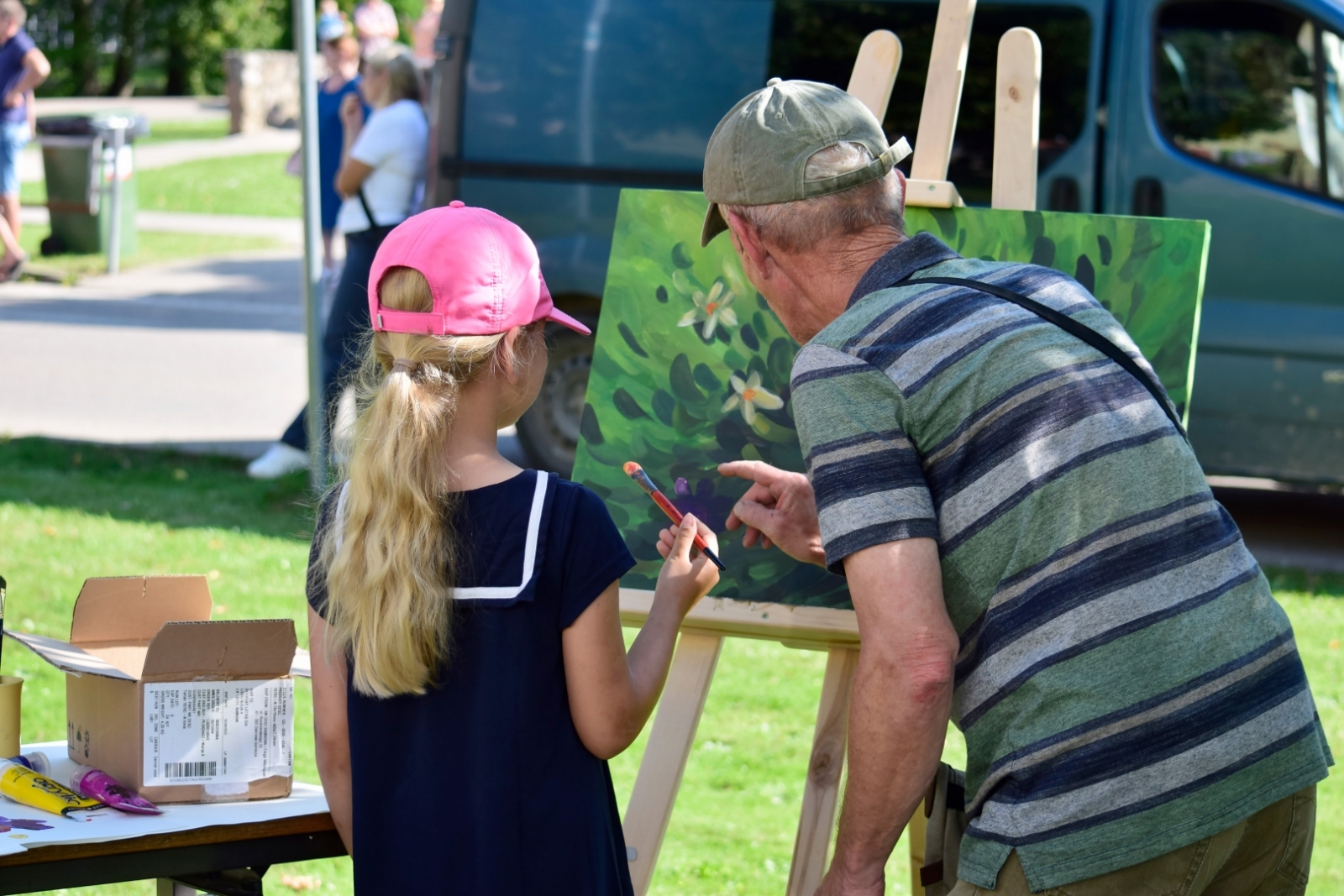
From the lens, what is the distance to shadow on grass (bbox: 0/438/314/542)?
558 centimetres

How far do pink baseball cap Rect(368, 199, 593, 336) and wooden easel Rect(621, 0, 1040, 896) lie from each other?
806 millimetres

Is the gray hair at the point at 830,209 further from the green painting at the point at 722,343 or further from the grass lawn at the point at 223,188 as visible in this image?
the grass lawn at the point at 223,188

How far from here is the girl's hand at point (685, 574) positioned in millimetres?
1882

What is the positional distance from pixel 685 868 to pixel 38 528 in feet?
10.7

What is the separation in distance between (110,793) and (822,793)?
108cm

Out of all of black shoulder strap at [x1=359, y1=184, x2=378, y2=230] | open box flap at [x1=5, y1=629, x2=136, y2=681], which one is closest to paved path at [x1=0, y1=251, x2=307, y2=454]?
black shoulder strap at [x1=359, y1=184, x2=378, y2=230]

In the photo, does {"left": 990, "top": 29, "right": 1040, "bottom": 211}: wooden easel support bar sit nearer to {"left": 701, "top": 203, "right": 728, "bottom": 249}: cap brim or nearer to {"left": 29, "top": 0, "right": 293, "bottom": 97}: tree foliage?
{"left": 701, "top": 203, "right": 728, "bottom": 249}: cap brim

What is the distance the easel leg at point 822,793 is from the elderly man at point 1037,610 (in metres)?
0.62

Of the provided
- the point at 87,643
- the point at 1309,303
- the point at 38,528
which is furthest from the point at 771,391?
the point at 38,528

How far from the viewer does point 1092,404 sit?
1.59 metres

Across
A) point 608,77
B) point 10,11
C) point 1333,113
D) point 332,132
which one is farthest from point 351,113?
point 10,11

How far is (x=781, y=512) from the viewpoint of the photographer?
83.7 inches

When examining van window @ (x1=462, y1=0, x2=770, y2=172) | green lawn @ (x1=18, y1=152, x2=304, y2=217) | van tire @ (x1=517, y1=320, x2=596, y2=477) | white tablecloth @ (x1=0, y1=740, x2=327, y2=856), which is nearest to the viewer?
white tablecloth @ (x1=0, y1=740, x2=327, y2=856)

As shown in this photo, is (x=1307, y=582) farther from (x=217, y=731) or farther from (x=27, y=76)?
(x=27, y=76)
